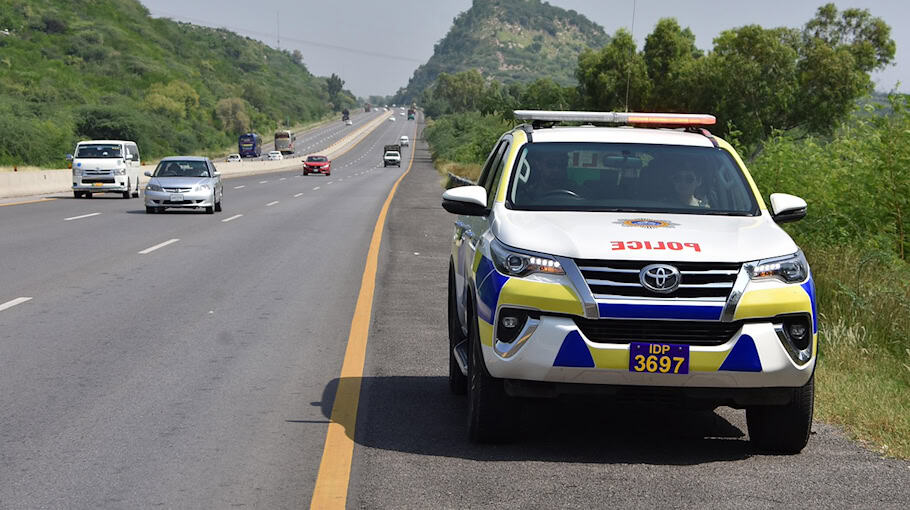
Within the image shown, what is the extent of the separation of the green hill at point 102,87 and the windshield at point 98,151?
41.3 m

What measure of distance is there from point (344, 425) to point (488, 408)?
1086 millimetres

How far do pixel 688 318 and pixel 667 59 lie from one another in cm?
6932

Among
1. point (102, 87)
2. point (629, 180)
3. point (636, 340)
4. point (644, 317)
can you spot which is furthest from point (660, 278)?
point (102, 87)

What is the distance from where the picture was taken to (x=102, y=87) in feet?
416

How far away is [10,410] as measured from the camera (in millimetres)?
6980

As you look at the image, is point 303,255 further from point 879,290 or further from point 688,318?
point 688,318

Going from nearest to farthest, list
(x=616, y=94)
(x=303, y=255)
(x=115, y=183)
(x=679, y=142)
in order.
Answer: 1. (x=679, y=142)
2. (x=303, y=255)
3. (x=115, y=183)
4. (x=616, y=94)

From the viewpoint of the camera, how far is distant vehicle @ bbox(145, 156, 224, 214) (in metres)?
28.0

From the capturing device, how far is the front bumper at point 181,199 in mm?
27938

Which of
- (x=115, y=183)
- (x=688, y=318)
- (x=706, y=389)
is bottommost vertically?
(x=115, y=183)

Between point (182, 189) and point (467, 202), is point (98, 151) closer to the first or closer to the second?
point (182, 189)

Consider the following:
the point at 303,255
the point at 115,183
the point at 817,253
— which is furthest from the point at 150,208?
the point at 817,253

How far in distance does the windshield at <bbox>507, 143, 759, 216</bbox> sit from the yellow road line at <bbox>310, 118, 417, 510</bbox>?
167 cm

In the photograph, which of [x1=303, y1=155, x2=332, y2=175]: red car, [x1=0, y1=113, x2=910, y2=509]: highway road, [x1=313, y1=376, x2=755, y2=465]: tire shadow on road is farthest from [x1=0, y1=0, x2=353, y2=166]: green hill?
[x1=313, y1=376, x2=755, y2=465]: tire shadow on road
